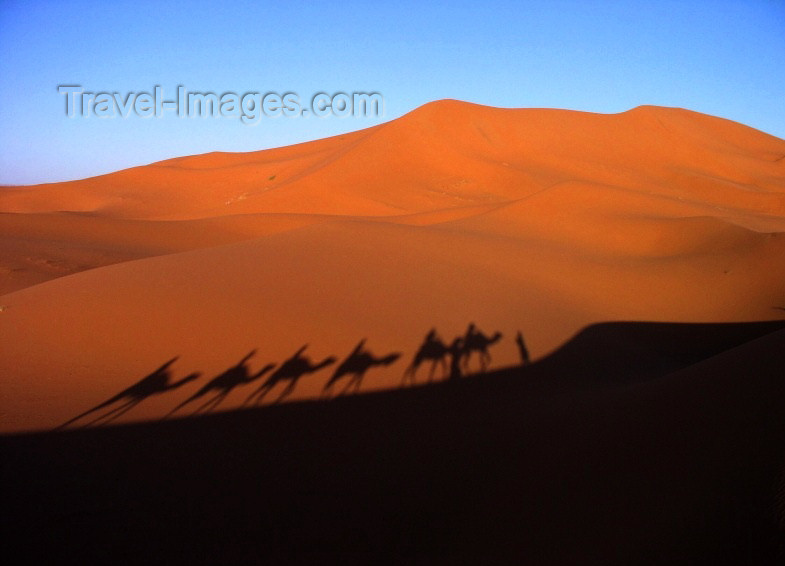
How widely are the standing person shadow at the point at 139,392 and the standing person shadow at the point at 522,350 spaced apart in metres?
4.11

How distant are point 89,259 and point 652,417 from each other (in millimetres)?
19910

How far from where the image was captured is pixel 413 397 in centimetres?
681

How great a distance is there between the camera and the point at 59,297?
9.96 metres

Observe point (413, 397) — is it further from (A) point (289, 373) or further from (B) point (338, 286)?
(B) point (338, 286)

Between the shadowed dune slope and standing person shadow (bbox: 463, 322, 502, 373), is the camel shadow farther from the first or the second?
the shadowed dune slope

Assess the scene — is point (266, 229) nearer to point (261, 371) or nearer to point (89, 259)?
point (89, 259)

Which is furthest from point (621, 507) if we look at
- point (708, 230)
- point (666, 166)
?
point (666, 166)

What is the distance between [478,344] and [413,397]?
6.55 feet

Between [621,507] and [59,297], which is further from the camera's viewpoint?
[59,297]

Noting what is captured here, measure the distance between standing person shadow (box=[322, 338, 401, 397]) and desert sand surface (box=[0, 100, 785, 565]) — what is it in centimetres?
3

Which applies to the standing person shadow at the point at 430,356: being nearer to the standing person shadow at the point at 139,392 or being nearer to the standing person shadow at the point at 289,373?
the standing person shadow at the point at 289,373

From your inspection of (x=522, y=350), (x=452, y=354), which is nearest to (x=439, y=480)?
(x=452, y=354)

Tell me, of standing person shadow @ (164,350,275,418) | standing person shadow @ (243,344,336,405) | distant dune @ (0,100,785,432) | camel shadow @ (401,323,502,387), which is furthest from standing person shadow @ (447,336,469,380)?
standing person shadow @ (164,350,275,418)

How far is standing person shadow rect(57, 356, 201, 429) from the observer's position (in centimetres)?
639
